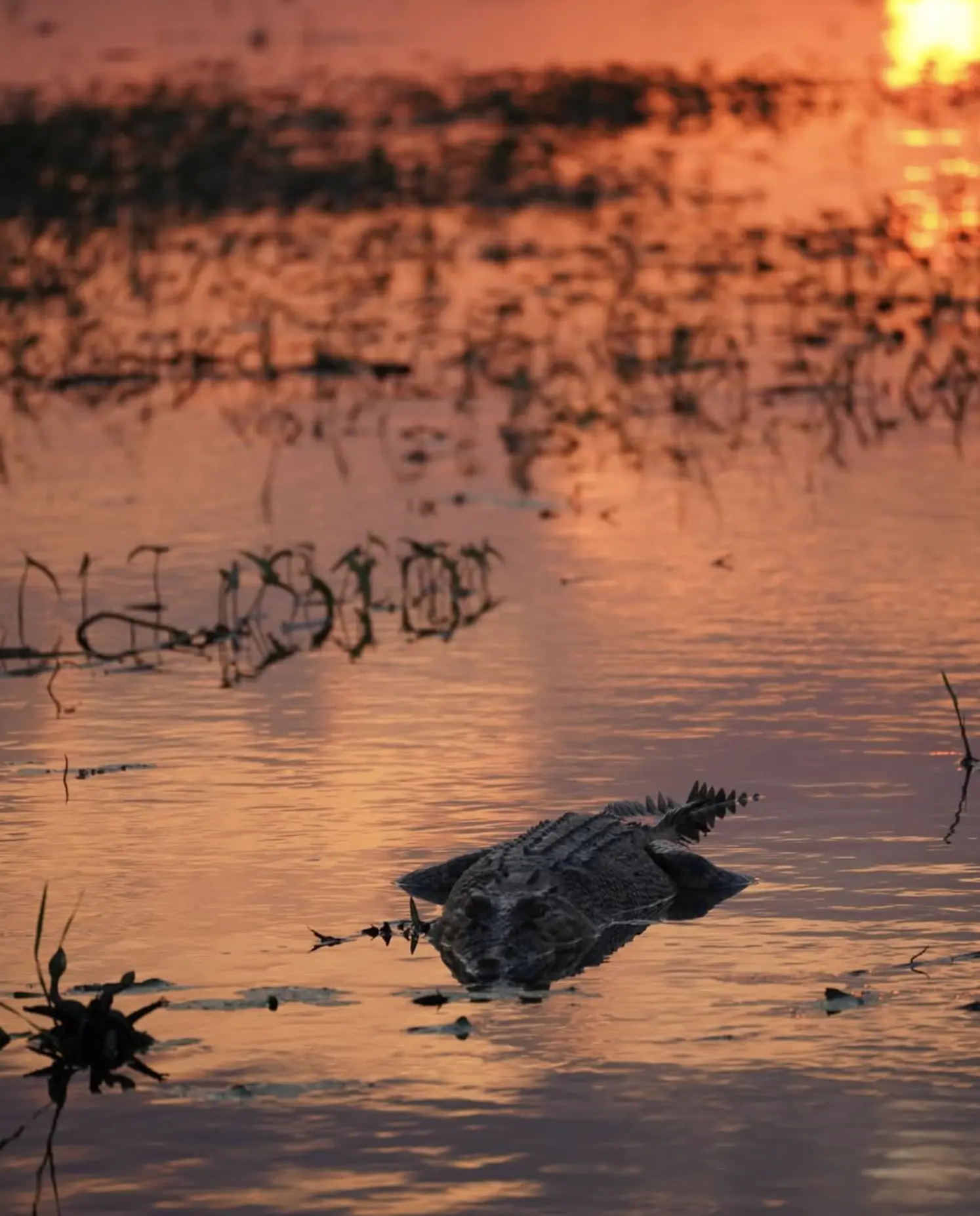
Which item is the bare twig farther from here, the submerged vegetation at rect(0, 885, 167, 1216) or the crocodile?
the submerged vegetation at rect(0, 885, 167, 1216)

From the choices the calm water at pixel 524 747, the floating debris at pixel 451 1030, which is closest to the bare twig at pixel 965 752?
the calm water at pixel 524 747

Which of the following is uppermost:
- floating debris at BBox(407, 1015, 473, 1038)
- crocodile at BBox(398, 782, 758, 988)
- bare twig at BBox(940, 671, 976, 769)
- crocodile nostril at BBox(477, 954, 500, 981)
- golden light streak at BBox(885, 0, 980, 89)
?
golden light streak at BBox(885, 0, 980, 89)

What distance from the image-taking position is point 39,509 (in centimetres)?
1248

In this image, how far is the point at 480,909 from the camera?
698 centimetres

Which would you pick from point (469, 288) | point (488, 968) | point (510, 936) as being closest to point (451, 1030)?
point (488, 968)

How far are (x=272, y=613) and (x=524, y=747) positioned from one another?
7.15 ft

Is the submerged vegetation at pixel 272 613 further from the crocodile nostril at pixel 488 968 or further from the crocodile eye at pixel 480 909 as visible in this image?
the crocodile nostril at pixel 488 968

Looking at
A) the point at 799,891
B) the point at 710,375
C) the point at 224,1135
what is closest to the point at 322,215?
the point at 710,375

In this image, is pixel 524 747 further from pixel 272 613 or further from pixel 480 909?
pixel 272 613

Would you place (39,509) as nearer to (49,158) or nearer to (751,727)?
(751,727)

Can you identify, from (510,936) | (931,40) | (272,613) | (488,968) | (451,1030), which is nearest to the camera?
(451,1030)

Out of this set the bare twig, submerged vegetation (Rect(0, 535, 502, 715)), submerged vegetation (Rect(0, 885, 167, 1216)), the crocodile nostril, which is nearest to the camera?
submerged vegetation (Rect(0, 885, 167, 1216))

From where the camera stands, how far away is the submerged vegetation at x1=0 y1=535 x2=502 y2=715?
1012cm

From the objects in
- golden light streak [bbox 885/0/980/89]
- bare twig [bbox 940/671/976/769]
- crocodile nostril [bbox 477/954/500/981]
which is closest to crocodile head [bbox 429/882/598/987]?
crocodile nostril [bbox 477/954/500/981]
